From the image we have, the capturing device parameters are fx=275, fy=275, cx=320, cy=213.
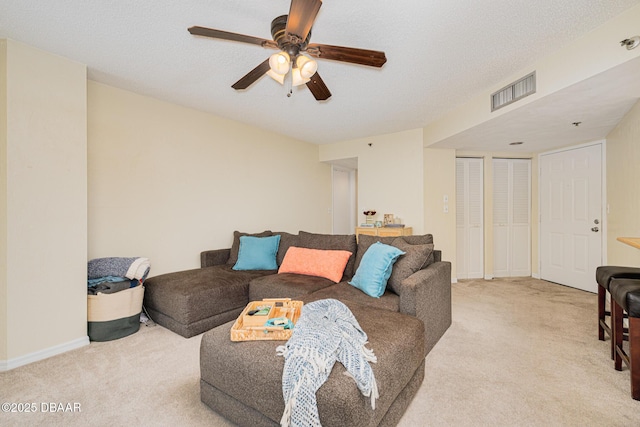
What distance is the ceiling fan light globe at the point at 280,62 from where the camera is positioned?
1.65 m

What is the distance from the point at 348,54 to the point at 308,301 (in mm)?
1718

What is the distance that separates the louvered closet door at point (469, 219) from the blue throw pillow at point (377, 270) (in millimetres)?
2754

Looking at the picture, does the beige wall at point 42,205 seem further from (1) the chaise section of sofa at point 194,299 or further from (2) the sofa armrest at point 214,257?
(2) the sofa armrest at point 214,257

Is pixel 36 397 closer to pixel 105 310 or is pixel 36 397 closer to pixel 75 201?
pixel 105 310

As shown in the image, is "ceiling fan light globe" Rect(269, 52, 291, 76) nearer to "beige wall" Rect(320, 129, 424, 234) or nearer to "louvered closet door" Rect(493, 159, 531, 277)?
"beige wall" Rect(320, 129, 424, 234)

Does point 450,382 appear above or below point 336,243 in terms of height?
below

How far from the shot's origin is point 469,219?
4555 mm

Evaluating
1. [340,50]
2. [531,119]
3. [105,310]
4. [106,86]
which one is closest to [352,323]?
[340,50]

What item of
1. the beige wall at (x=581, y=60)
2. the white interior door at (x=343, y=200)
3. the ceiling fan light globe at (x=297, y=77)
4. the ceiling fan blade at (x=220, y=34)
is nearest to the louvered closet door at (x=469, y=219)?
the beige wall at (x=581, y=60)

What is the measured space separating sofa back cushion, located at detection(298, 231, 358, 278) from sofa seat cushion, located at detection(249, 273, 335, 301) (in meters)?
0.29

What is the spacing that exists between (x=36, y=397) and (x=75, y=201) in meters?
1.40

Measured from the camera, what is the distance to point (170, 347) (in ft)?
7.45

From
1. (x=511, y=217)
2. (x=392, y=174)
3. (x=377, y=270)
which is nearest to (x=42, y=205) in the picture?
(x=377, y=270)

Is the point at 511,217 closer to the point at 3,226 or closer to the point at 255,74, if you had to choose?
the point at 255,74
